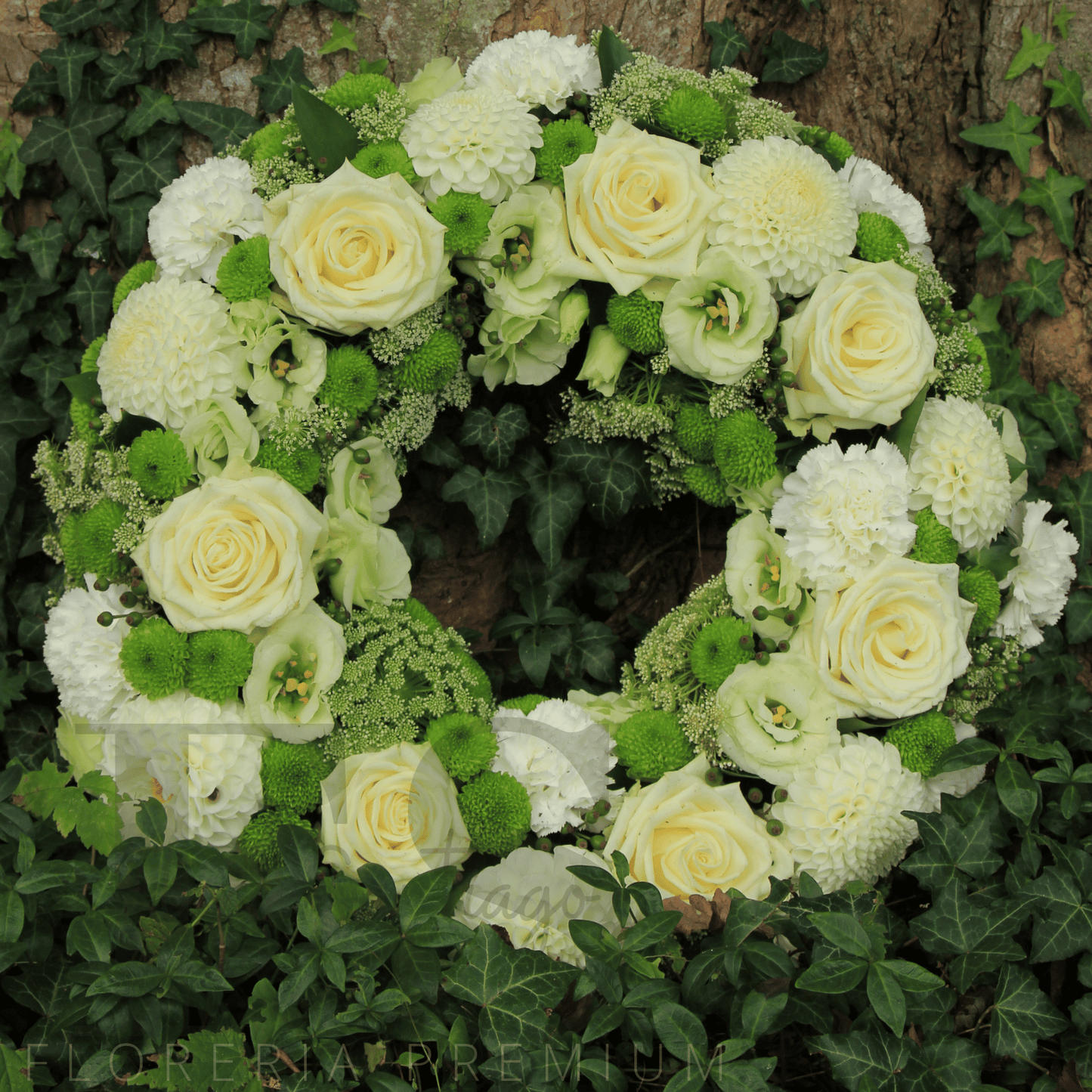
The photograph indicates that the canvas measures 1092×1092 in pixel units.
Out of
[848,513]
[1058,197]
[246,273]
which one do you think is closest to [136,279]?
Result: [246,273]

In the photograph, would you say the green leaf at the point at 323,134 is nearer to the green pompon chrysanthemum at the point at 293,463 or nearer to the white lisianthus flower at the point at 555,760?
the green pompon chrysanthemum at the point at 293,463

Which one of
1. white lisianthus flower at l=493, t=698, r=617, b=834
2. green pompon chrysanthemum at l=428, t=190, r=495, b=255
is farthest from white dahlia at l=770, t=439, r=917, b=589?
green pompon chrysanthemum at l=428, t=190, r=495, b=255

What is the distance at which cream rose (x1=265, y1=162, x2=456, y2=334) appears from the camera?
193cm

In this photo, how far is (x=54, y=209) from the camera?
8.18ft

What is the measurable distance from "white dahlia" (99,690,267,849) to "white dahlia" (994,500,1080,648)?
1.61m

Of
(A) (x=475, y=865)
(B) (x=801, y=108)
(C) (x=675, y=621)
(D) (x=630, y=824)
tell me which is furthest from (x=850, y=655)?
(B) (x=801, y=108)

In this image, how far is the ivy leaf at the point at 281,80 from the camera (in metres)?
2.38

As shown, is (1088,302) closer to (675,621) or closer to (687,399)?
(687,399)

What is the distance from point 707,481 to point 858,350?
1.38 ft

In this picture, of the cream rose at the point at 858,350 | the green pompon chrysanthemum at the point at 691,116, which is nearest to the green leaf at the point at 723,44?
the green pompon chrysanthemum at the point at 691,116

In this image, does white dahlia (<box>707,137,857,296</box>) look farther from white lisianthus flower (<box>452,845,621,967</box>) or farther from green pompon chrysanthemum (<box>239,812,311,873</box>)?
green pompon chrysanthemum (<box>239,812,311,873</box>)

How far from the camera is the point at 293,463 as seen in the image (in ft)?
6.58

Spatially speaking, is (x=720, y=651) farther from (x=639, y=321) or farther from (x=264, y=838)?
(x=264, y=838)

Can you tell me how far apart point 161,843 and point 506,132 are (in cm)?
152
